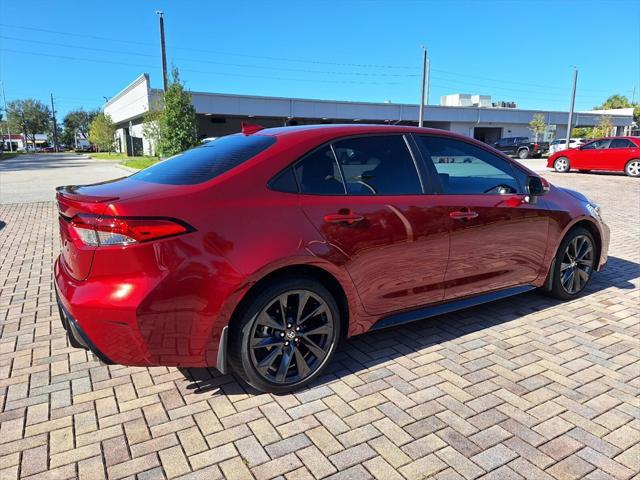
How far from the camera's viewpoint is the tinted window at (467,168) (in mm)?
3639

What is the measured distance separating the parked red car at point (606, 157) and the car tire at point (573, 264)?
1853 centimetres

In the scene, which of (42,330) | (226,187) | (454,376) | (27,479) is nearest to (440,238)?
(454,376)

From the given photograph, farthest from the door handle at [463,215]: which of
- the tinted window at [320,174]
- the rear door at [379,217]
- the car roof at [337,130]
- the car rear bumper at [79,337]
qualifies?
the car rear bumper at [79,337]

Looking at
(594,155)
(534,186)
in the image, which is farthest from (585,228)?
(594,155)

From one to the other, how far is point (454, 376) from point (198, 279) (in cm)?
189

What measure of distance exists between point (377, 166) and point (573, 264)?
2.61m

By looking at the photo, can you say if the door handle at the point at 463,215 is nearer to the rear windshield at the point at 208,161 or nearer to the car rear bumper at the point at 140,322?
the rear windshield at the point at 208,161

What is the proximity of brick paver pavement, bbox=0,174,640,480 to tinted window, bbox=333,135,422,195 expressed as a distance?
1271mm

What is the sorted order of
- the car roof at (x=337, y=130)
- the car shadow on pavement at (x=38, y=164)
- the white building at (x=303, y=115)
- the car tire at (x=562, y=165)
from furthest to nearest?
1. the white building at (x=303, y=115)
2. the car shadow on pavement at (x=38, y=164)
3. the car tire at (x=562, y=165)
4. the car roof at (x=337, y=130)

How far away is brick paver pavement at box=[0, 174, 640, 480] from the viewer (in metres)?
2.38

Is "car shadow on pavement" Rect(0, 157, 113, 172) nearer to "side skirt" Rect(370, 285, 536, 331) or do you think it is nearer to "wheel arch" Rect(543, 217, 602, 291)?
"side skirt" Rect(370, 285, 536, 331)

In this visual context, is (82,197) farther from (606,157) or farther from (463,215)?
(606,157)

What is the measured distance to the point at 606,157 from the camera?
67.7 feet

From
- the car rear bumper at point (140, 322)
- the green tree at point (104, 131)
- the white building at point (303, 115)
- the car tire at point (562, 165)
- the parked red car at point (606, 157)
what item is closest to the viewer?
the car rear bumper at point (140, 322)
